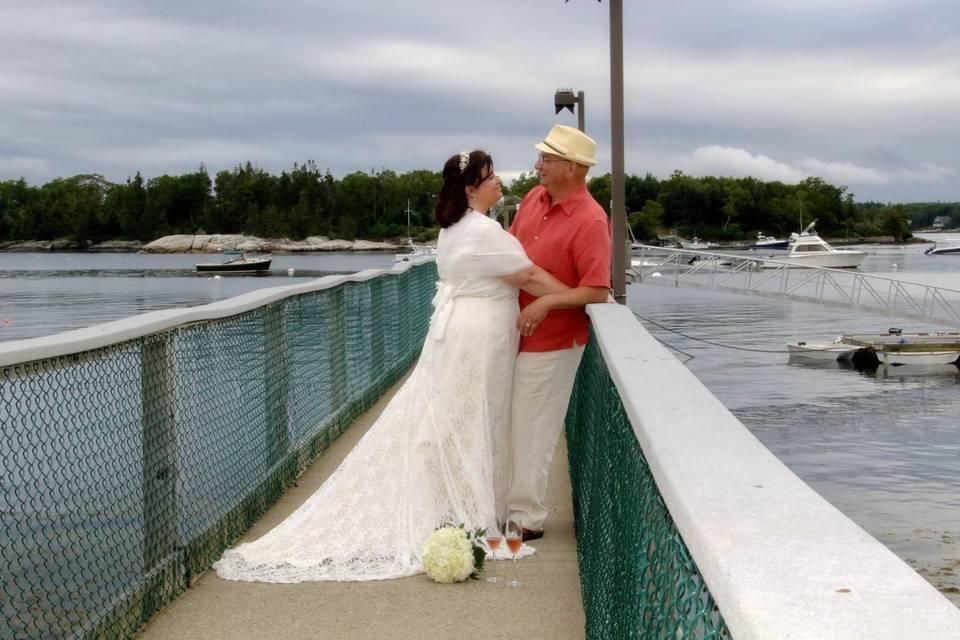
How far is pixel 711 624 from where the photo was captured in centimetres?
145

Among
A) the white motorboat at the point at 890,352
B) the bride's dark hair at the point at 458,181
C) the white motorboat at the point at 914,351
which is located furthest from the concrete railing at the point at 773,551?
the white motorboat at the point at 914,351

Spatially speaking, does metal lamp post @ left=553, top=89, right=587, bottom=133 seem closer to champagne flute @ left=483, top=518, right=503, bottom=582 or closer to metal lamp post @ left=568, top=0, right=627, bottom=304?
metal lamp post @ left=568, top=0, right=627, bottom=304

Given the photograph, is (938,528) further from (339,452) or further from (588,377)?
(588,377)

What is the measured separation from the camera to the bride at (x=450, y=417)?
17.8 ft

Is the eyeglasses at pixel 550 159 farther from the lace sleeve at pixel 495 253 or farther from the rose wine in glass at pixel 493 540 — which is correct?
the rose wine in glass at pixel 493 540

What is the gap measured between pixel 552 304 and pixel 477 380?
485mm

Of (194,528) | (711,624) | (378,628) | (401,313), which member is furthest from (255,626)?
(401,313)

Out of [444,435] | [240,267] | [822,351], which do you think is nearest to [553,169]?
[444,435]

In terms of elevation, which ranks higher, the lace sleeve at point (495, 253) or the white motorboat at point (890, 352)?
the lace sleeve at point (495, 253)

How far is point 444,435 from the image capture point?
18.3ft

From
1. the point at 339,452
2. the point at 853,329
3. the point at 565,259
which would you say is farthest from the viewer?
the point at 853,329

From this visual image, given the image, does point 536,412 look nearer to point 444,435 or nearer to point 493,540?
point 444,435

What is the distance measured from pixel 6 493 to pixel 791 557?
2673mm

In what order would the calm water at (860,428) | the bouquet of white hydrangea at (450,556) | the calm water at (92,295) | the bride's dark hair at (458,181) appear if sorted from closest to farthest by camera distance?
the bouquet of white hydrangea at (450,556)
the bride's dark hair at (458,181)
the calm water at (860,428)
the calm water at (92,295)
